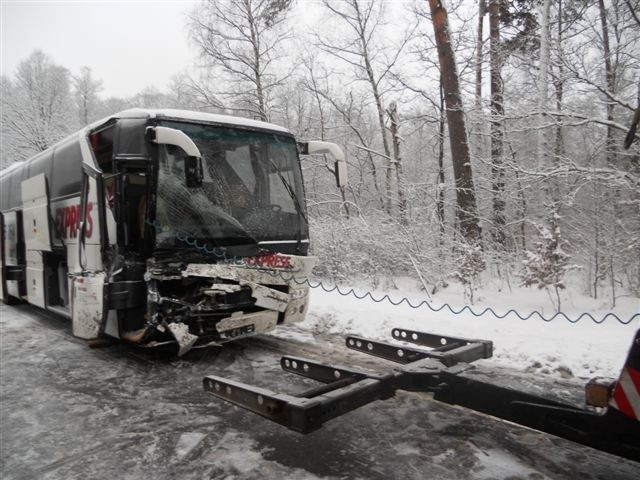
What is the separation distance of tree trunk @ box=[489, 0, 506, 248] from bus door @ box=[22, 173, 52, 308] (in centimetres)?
930

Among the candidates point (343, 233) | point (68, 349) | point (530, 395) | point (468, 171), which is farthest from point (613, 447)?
point (343, 233)

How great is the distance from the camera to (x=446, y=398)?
322cm

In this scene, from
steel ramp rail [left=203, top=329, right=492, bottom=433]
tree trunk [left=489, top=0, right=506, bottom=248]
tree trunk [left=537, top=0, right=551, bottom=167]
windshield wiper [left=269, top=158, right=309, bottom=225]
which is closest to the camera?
steel ramp rail [left=203, top=329, right=492, bottom=433]

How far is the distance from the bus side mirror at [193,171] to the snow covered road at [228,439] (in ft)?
6.92

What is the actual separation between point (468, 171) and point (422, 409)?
8.89 meters

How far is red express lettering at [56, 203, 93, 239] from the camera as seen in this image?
5895 millimetres

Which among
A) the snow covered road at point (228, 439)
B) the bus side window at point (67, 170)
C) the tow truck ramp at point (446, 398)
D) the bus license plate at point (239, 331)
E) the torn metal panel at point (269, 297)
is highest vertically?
the bus side window at point (67, 170)

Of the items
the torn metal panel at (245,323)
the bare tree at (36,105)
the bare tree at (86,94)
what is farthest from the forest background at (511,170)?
the bare tree at (86,94)

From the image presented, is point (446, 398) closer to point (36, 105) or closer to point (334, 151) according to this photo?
point (334, 151)

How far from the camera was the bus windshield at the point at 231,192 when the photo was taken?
17.3 feet

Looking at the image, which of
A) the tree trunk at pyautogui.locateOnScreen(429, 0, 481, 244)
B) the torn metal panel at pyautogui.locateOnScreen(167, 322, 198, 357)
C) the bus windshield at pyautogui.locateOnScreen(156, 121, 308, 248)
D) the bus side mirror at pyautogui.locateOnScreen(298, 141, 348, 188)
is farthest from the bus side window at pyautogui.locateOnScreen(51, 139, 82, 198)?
the tree trunk at pyautogui.locateOnScreen(429, 0, 481, 244)

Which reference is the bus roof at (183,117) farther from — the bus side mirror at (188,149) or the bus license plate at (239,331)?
the bus license plate at (239,331)

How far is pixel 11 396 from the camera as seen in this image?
15.5 ft

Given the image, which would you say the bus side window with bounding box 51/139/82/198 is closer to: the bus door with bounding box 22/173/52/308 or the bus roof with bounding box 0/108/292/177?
the bus door with bounding box 22/173/52/308
